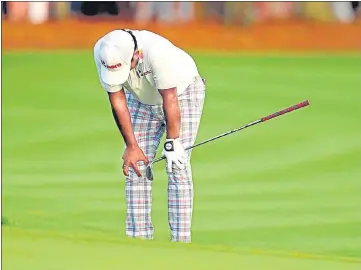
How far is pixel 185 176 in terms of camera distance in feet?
21.4

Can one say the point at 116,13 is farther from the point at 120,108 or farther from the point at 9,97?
the point at 120,108

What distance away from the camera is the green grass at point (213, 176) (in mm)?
5223

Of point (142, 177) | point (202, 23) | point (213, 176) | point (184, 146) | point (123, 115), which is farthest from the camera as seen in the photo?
point (202, 23)

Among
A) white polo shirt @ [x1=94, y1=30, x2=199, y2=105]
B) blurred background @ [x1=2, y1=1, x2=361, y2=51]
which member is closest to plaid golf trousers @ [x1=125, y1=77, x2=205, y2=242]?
white polo shirt @ [x1=94, y1=30, x2=199, y2=105]

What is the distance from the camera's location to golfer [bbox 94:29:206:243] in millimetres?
6141

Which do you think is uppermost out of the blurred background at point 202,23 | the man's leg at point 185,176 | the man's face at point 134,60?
the blurred background at point 202,23

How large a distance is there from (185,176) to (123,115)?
19.1 inches

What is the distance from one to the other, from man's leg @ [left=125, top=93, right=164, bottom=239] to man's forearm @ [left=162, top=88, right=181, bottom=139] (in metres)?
0.27

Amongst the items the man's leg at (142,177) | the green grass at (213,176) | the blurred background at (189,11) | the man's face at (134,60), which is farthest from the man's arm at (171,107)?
the blurred background at (189,11)

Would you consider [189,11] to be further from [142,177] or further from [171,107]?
[171,107]

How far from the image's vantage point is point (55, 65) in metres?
17.1

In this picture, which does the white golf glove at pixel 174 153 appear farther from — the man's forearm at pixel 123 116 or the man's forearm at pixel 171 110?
the man's forearm at pixel 123 116

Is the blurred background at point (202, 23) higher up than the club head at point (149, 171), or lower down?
higher up

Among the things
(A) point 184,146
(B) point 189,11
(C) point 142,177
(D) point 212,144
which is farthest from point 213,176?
(B) point 189,11
